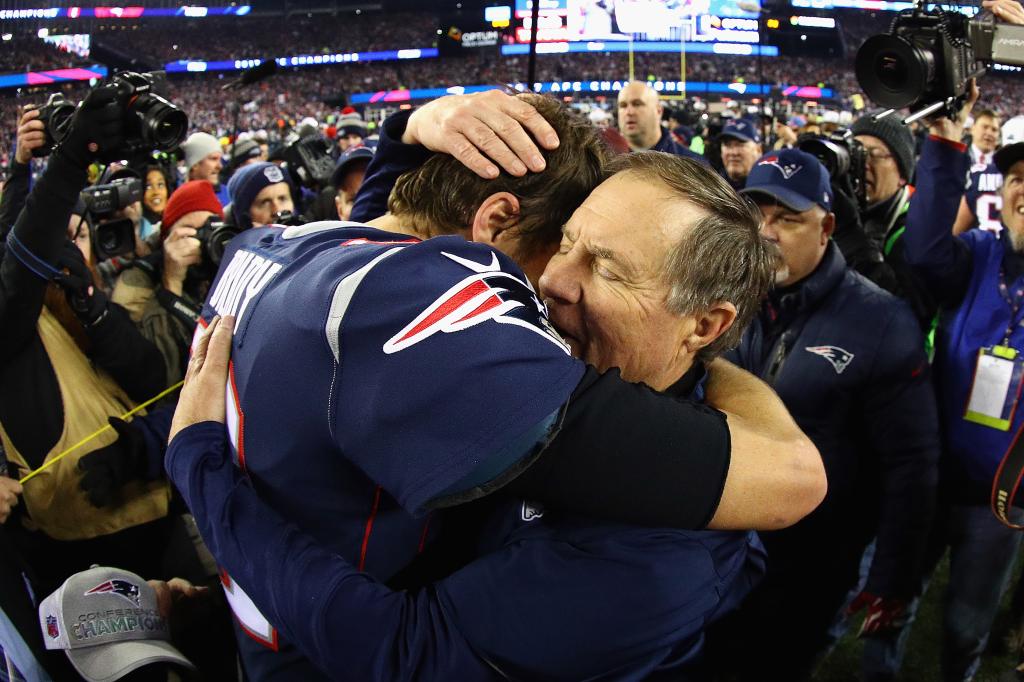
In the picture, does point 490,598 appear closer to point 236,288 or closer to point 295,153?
point 236,288

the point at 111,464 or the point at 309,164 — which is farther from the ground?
the point at 309,164

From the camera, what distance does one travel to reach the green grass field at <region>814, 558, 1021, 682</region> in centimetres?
324

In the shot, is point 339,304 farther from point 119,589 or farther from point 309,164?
point 309,164

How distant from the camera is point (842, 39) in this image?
36812 mm

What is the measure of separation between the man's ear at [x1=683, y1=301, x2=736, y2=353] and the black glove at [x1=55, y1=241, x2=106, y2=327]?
76.4 inches

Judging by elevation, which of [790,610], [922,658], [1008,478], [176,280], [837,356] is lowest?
[922,658]

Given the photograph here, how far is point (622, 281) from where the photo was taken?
3.91 ft

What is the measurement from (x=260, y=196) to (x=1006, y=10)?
9.79ft

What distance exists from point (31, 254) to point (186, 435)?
4.35 ft

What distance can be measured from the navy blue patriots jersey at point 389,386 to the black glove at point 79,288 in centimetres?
154

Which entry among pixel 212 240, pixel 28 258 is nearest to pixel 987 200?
pixel 212 240

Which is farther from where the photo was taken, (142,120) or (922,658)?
(922,658)

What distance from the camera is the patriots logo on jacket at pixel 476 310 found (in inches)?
35.6

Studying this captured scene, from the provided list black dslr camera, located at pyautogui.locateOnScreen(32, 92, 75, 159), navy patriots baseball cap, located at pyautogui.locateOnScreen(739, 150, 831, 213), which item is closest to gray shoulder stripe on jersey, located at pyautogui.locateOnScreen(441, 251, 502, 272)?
navy patriots baseball cap, located at pyautogui.locateOnScreen(739, 150, 831, 213)
